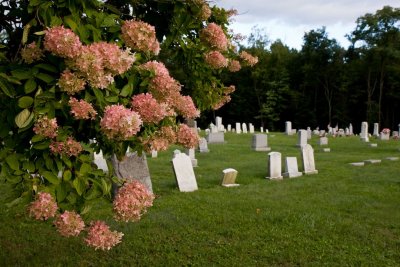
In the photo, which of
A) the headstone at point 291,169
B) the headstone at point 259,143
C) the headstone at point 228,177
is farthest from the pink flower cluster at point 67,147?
the headstone at point 259,143

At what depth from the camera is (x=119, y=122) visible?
7.89ft

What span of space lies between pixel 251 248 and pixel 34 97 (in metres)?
5.21

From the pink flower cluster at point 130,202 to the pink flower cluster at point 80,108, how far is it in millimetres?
591

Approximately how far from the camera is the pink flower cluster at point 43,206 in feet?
8.63

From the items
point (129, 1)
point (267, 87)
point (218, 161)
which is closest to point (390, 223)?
point (129, 1)

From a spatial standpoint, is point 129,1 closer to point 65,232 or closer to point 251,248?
point 65,232

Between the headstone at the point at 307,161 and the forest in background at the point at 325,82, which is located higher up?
the forest in background at the point at 325,82

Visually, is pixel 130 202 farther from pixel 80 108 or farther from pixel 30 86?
pixel 30 86

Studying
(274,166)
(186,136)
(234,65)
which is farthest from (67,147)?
(274,166)

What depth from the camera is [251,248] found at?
23.3 ft

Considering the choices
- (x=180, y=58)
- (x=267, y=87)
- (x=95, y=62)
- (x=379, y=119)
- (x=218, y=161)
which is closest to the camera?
(x=95, y=62)

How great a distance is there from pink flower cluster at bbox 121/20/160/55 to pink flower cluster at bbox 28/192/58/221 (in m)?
1.05

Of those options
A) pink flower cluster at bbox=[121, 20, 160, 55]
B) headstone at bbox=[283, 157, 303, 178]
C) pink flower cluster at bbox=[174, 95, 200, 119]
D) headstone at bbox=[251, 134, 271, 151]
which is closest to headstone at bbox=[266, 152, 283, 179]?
headstone at bbox=[283, 157, 303, 178]

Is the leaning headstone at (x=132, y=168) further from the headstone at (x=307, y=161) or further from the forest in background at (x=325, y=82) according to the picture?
the forest in background at (x=325, y=82)
